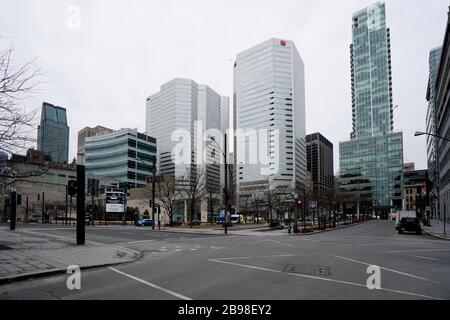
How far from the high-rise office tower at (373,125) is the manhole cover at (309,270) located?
145745 millimetres

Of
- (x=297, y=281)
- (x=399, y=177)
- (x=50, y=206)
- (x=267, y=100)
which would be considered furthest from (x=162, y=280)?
(x=399, y=177)

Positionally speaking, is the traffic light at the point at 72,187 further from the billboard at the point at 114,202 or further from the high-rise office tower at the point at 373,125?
the high-rise office tower at the point at 373,125

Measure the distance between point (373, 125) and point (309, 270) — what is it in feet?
604

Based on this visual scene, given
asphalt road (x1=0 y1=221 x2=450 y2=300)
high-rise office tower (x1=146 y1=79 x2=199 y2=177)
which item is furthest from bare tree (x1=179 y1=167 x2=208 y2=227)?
high-rise office tower (x1=146 y1=79 x2=199 y2=177)

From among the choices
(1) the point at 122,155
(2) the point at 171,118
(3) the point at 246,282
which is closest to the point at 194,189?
(3) the point at 246,282

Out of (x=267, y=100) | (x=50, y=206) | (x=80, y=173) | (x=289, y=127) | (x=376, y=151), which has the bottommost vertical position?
(x=50, y=206)

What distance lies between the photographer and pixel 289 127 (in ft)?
507

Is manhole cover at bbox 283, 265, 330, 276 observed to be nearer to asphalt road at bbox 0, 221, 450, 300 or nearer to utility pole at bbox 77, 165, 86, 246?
asphalt road at bbox 0, 221, 450, 300

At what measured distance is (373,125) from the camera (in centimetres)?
17538

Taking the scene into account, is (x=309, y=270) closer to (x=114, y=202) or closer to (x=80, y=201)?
(x=80, y=201)

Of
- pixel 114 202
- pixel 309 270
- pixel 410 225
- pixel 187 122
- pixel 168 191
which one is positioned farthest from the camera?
pixel 187 122

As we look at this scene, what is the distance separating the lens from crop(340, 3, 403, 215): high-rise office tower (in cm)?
15062

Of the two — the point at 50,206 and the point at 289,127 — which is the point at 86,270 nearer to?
the point at 50,206
